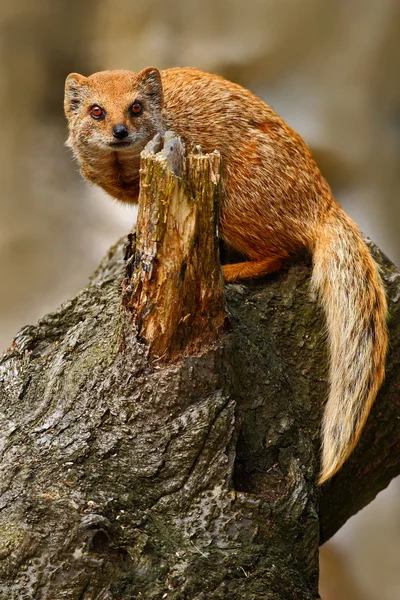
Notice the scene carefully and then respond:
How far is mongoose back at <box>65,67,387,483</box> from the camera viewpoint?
256 centimetres

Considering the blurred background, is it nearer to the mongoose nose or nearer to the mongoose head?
the mongoose head

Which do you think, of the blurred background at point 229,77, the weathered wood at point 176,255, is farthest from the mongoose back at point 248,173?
the blurred background at point 229,77

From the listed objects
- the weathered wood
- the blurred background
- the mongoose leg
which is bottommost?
the weathered wood

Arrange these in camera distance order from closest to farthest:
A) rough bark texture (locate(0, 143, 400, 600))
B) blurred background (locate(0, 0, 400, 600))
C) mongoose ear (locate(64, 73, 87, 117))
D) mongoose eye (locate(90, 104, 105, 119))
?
1. rough bark texture (locate(0, 143, 400, 600))
2. mongoose eye (locate(90, 104, 105, 119))
3. mongoose ear (locate(64, 73, 87, 117))
4. blurred background (locate(0, 0, 400, 600))

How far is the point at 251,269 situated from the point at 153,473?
3.42 ft

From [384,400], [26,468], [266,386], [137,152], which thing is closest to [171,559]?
[26,468]

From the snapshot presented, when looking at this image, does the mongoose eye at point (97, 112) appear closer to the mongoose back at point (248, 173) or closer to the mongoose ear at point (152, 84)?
the mongoose back at point (248, 173)

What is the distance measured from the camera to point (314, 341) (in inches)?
99.8

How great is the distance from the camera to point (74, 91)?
9.29ft

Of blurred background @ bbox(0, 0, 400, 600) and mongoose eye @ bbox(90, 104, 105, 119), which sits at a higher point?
blurred background @ bbox(0, 0, 400, 600)

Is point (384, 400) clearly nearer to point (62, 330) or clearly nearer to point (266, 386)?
point (266, 386)

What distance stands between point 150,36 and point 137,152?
185 centimetres

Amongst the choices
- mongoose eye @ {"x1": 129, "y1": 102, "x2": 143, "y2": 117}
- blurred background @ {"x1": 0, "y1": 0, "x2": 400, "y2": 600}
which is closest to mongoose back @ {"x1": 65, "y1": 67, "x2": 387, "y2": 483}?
mongoose eye @ {"x1": 129, "y1": 102, "x2": 143, "y2": 117}

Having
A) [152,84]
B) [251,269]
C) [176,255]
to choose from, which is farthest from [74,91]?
[176,255]
